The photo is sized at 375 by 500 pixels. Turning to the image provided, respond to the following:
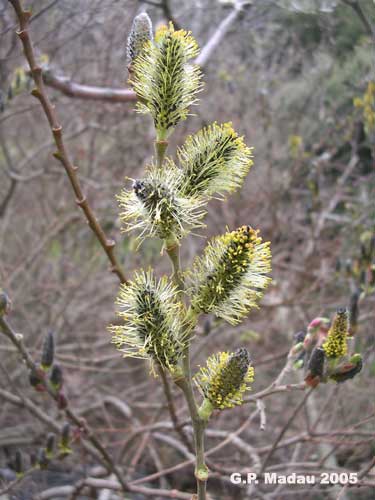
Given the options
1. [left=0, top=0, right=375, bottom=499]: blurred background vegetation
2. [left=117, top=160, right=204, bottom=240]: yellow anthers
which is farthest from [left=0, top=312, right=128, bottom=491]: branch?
[left=0, top=0, right=375, bottom=499]: blurred background vegetation

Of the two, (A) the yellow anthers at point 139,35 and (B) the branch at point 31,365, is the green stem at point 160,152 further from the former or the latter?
(B) the branch at point 31,365

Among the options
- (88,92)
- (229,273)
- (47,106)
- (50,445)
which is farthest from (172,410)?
(88,92)

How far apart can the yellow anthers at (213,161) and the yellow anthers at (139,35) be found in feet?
0.84

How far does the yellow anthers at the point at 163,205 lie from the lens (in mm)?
1062

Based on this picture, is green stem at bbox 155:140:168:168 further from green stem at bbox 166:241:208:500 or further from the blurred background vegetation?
the blurred background vegetation

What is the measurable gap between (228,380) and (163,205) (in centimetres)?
42

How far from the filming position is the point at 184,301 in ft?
3.76

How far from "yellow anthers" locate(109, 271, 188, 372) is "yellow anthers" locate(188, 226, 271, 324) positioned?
0.06 meters

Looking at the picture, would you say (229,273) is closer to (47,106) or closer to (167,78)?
(167,78)

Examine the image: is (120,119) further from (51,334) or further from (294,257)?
(51,334)

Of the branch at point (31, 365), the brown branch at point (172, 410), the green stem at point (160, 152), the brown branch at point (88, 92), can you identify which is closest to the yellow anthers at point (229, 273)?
the green stem at point (160, 152)

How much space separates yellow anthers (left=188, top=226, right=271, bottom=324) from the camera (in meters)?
1.06

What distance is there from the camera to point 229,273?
3.55 ft

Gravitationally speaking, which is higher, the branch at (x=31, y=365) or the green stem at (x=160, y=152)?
the green stem at (x=160, y=152)
